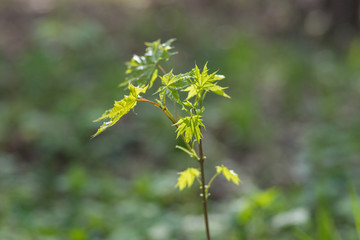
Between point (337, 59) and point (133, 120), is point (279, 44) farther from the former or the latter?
point (133, 120)

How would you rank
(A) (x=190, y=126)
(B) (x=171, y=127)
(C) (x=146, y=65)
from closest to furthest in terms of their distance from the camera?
1. (A) (x=190, y=126)
2. (C) (x=146, y=65)
3. (B) (x=171, y=127)

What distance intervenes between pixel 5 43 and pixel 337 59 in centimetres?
424

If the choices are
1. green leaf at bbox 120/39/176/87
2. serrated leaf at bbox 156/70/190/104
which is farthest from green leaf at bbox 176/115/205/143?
green leaf at bbox 120/39/176/87

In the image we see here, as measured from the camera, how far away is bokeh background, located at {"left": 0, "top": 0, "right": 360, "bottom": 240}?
8.29ft

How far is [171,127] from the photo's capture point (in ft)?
12.6

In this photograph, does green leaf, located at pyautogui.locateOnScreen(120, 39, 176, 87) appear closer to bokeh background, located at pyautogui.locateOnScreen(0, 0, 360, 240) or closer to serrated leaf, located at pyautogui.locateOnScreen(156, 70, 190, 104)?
serrated leaf, located at pyautogui.locateOnScreen(156, 70, 190, 104)

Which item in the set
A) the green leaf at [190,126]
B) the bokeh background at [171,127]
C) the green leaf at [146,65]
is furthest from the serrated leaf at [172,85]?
the bokeh background at [171,127]

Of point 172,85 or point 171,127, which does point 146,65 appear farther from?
point 171,127

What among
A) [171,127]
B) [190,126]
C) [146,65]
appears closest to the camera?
[190,126]

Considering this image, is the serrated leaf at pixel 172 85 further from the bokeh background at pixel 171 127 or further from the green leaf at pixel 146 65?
the bokeh background at pixel 171 127

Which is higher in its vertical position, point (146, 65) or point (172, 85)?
point (146, 65)

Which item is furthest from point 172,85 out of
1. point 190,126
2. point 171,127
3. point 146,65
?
point 171,127

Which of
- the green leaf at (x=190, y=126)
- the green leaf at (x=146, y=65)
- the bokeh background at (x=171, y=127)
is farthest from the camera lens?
the bokeh background at (x=171, y=127)

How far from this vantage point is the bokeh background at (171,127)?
2.53m
